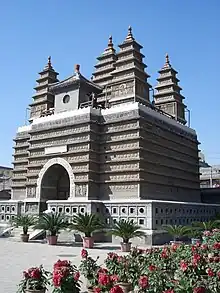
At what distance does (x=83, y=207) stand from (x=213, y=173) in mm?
33702

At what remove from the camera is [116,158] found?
24141 millimetres

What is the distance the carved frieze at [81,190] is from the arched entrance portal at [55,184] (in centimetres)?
324

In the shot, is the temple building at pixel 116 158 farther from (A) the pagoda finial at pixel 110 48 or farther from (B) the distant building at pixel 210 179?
(B) the distant building at pixel 210 179

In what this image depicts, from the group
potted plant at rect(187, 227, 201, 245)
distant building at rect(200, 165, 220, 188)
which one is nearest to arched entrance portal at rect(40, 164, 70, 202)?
potted plant at rect(187, 227, 201, 245)

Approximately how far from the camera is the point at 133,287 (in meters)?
7.39

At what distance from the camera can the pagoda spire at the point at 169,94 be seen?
117 ft

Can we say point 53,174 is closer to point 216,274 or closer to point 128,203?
point 128,203

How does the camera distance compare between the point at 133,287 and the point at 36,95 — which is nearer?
the point at 133,287

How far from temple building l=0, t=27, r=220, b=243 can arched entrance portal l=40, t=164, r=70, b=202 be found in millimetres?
80

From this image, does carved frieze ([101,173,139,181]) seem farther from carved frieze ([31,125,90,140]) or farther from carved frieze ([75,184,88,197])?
carved frieze ([31,125,90,140])

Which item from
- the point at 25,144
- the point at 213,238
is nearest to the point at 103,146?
the point at 25,144

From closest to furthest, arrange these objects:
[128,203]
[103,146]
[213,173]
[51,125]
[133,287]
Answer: [133,287]
[128,203]
[103,146]
[51,125]
[213,173]

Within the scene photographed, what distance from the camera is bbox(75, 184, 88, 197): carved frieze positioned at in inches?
951

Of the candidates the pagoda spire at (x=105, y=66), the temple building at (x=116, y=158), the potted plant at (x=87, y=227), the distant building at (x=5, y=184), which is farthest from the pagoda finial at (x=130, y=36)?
the distant building at (x=5, y=184)
